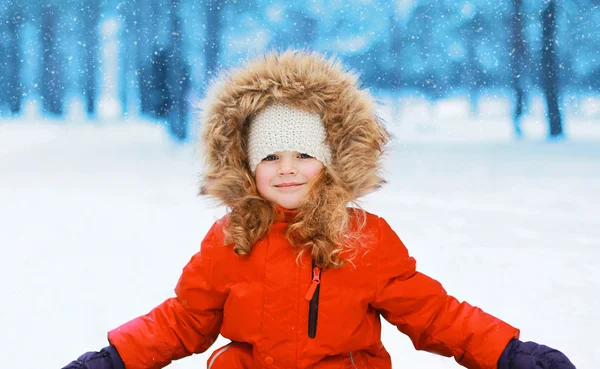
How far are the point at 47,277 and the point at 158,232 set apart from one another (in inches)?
20.4

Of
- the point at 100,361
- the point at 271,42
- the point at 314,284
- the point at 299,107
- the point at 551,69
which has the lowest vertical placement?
the point at 100,361

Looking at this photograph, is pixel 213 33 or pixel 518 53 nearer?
pixel 213 33

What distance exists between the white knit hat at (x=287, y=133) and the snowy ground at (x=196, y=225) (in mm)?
154

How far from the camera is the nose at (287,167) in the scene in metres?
1.07

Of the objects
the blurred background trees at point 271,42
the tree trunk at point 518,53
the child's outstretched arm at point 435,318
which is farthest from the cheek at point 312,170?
the tree trunk at point 518,53

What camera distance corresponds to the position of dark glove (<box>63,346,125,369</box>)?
1034 mm

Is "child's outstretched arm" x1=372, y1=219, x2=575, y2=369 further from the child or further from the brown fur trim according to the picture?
the brown fur trim

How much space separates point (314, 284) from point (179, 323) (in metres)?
0.25

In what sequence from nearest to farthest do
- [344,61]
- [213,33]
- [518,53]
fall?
[344,61]
[213,33]
[518,53]

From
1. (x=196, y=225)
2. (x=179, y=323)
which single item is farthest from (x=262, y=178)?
(x=196, y=225)

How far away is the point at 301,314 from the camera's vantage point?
102cm

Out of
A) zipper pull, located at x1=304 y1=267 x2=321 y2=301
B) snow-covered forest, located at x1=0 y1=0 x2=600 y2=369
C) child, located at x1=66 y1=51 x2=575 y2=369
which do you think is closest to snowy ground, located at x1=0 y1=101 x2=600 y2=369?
snow-covered forest, located at x1=0 y1=0 x2=600 y2=369

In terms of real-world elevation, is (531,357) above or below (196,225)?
below

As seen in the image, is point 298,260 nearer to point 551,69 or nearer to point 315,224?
point 315,224
